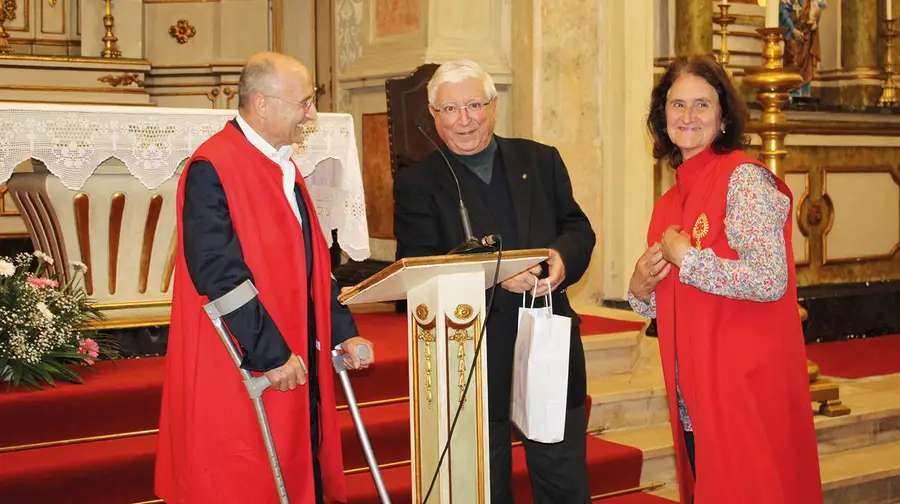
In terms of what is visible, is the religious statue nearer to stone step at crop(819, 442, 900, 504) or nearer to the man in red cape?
stone step at crop(819, 442, 900, 504)

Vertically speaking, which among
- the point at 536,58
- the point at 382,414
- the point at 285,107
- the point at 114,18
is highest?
the point at 114,18

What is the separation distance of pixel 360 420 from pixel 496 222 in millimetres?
663

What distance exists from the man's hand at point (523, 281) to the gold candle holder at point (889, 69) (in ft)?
21.2

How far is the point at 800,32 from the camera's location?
8.30m

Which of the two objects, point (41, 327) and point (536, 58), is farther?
point (536, 58)

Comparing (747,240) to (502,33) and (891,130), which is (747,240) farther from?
(891,130)

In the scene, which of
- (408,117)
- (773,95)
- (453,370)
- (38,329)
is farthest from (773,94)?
(38,329)

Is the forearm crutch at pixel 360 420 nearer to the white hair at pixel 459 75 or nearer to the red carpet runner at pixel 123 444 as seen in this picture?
the white hair at pixel 459 75

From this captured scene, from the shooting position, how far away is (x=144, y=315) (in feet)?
17.3

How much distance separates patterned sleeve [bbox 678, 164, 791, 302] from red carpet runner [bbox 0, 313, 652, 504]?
1845mm

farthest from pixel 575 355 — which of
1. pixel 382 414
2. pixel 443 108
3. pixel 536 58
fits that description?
pixel 536 58

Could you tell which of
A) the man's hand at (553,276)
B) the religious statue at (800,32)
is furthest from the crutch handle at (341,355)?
the religious statue at (800,32)

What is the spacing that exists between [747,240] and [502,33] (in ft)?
14.1

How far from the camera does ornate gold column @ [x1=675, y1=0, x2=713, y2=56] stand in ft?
25.7
